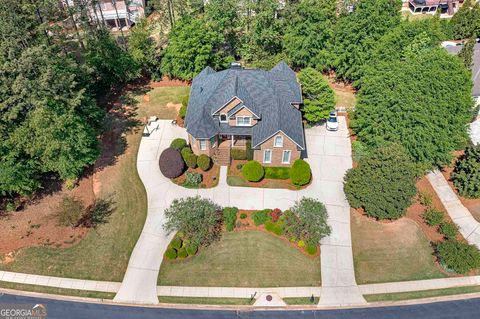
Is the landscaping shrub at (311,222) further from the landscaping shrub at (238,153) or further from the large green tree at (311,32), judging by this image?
the large green tree at (311,32)

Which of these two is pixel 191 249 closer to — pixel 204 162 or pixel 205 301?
pixel 205 301

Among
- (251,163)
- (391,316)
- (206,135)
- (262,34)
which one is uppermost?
(262,34)

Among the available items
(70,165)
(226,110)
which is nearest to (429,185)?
(226,110)

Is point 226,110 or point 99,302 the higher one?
point 226,110

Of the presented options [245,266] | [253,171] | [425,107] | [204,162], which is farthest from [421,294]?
→ [204,162]

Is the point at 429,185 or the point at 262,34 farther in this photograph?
the point at 262,34

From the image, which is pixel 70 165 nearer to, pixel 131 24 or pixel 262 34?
pixel 262 34

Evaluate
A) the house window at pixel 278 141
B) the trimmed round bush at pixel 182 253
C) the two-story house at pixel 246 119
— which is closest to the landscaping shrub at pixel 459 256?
the two-story house at pixel 246 119
